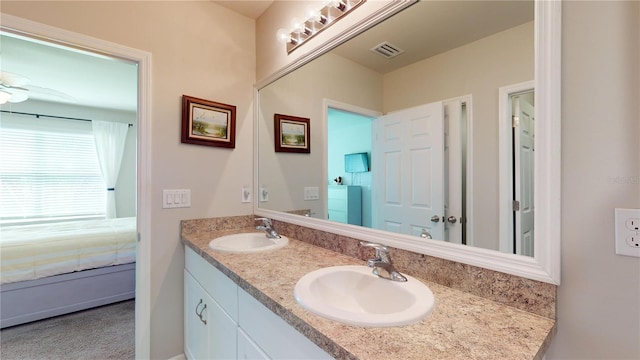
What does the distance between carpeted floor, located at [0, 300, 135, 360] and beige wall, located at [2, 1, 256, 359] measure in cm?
62

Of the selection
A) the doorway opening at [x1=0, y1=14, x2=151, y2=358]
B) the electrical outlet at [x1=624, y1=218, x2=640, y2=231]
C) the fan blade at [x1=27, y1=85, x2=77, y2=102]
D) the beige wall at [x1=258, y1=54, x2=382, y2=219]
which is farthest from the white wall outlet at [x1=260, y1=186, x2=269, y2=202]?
the fan blade at [x1=27, y1=85, x2=77, y2=102]

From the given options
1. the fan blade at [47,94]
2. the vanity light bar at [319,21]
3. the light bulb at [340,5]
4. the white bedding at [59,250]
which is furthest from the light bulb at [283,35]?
the fan blade at [47,94]

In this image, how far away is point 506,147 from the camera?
0.89 m

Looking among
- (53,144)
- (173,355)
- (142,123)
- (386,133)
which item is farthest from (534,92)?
(53,144)

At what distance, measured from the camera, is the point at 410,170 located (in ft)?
3.96

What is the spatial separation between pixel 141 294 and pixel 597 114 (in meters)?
2.16

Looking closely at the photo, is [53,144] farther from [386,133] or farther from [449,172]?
[449,172]

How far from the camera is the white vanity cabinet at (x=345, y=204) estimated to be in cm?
135

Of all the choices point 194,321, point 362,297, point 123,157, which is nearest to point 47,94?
point 123,157

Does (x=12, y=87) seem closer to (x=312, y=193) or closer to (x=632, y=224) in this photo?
(x=312, y=193)

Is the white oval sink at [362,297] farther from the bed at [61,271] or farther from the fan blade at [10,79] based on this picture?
the fan blade at [10,79]

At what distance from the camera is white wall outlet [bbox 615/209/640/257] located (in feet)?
1.94

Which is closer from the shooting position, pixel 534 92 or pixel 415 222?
pixel 534 92

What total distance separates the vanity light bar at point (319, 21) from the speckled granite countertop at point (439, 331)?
1.26 metres
